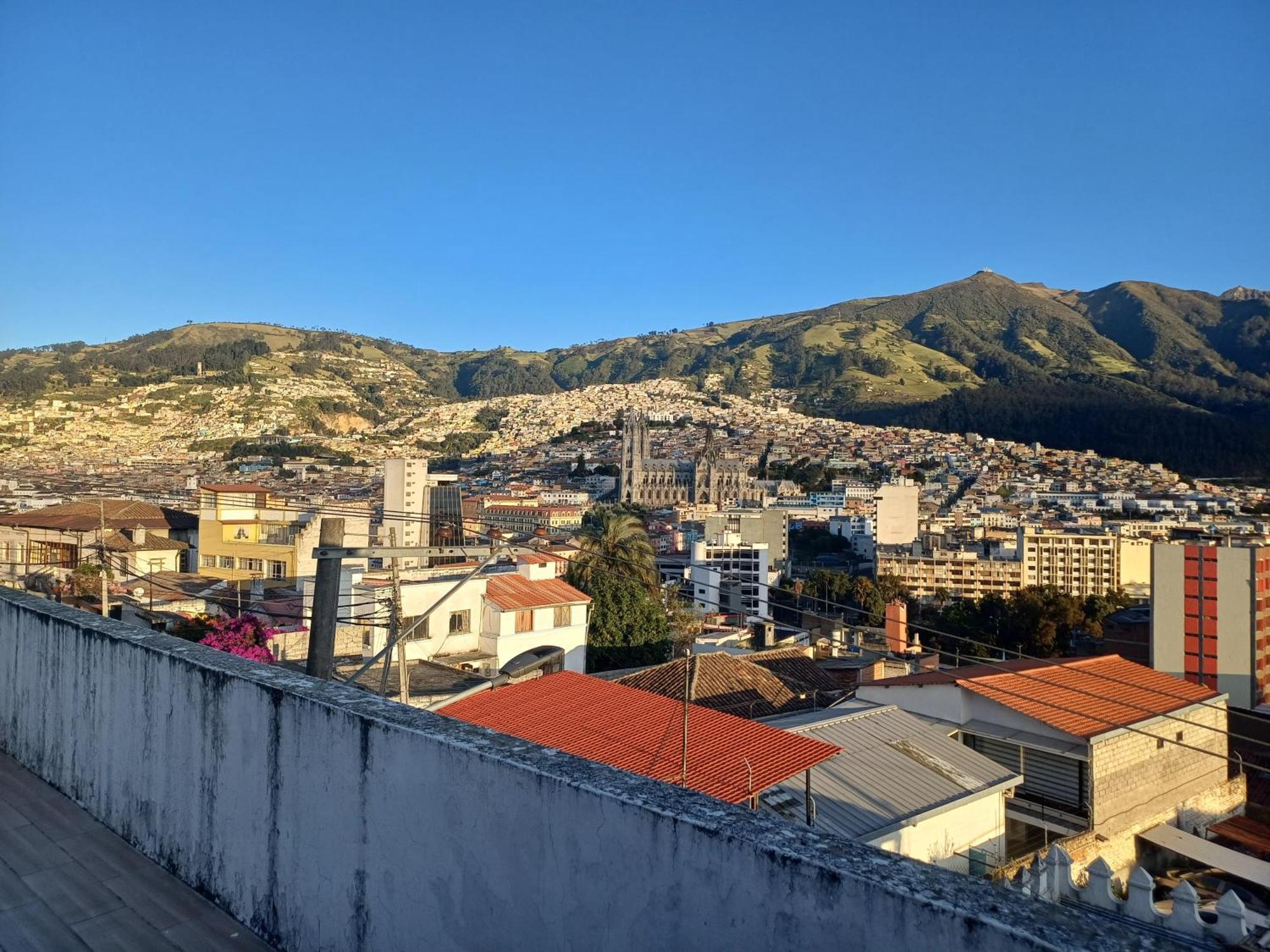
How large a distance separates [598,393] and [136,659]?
14206 cm

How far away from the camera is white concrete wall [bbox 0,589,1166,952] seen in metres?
1.45

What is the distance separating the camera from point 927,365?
146 m

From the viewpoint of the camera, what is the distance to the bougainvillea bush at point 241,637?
10.5m

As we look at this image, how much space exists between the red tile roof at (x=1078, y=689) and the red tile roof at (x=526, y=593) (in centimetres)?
743

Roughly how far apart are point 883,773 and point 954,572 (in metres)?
46.4

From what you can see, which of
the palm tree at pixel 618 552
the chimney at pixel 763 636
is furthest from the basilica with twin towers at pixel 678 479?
the chimney at pixel 763 636

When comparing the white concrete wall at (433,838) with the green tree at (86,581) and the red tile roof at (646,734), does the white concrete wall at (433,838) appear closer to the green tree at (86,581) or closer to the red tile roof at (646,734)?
the red tile roof at (646,734)

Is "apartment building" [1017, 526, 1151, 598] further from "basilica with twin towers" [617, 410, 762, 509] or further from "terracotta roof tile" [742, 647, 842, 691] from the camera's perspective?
"basilica with twin towers" [617, 410, 762, 509]

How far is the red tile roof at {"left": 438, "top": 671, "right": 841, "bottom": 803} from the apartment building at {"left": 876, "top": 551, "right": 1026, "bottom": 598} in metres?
43.9

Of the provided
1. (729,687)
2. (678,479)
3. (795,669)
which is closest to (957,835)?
(729,687)

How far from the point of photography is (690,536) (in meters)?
62.4

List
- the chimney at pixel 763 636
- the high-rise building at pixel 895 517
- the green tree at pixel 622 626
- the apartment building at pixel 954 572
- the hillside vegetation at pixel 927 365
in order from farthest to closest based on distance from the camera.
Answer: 1. the hillside vegetation at pixel 927 365
2. the high-rise building at pixel 895 517
3. the apartment building at pixel 954 572
4. the chimney at pixel 763 636
5. the green tree at pixel 622 626

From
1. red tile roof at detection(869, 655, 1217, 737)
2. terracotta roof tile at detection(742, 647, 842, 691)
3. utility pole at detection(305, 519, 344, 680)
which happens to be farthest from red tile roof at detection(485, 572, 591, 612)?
utility pole at detection(305, 519, 344, 680)

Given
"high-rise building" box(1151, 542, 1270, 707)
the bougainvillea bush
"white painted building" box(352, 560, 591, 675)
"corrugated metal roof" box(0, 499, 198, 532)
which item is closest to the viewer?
the bougainvillea bush
